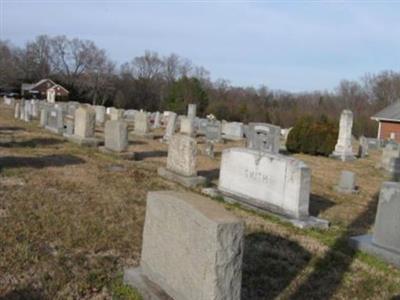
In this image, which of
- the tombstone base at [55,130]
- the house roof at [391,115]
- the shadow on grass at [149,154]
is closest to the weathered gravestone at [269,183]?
the shadow on grass at [149,154]

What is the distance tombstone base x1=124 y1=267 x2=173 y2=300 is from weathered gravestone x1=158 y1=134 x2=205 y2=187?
644 centimetres

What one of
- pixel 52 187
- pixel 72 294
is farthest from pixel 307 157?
pixel 72 294

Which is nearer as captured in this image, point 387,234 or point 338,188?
point 387,234

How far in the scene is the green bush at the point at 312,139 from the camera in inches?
926

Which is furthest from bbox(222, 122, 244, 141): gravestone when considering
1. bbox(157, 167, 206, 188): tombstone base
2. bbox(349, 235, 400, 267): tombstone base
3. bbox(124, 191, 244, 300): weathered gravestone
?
bbox(124, 191, 244, 300): weathered gravestone

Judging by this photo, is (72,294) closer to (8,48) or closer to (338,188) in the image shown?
(338,188)

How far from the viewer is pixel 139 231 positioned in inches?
283

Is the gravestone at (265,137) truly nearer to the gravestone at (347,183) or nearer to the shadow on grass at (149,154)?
the shadow on grass at (149,154)

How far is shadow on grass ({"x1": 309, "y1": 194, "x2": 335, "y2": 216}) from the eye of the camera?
1058 cm

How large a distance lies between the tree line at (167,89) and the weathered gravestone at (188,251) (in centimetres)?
4594

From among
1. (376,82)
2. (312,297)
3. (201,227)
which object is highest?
(376,82)

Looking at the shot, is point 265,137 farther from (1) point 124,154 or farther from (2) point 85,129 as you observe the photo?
(2) point 85,129

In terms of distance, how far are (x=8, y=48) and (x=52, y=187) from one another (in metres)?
90.9

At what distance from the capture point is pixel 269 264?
20.7 ft
